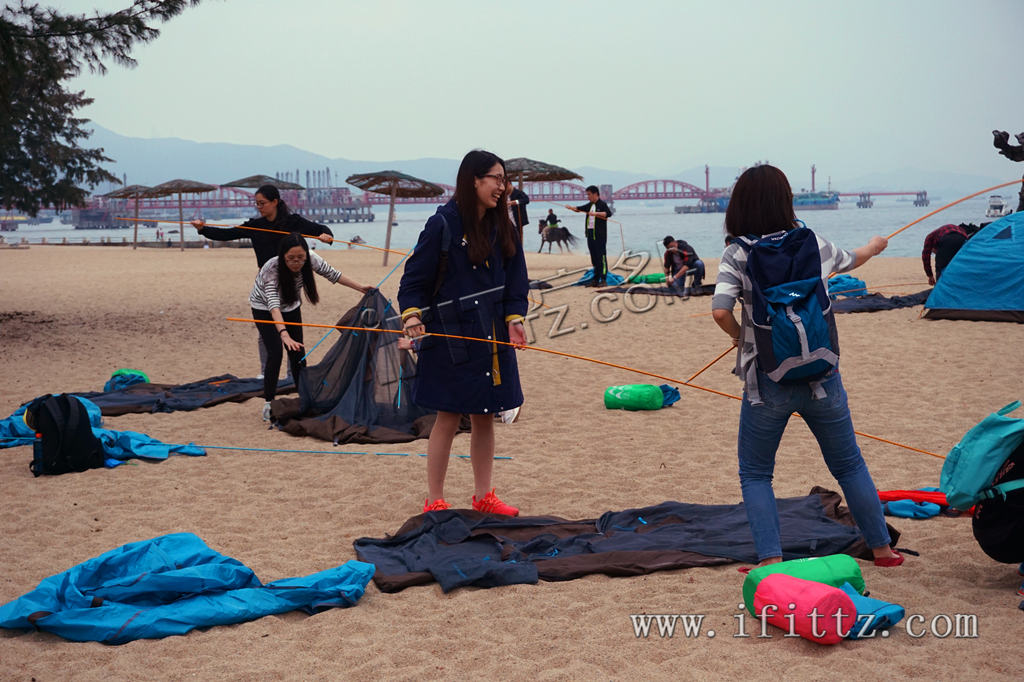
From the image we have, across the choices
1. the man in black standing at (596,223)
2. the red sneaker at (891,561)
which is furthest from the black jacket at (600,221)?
the red sneaker at (891,561)

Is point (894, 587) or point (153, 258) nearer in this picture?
point (894, 587)

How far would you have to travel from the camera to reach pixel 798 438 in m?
5.96

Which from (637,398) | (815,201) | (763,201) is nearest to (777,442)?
(763,201)

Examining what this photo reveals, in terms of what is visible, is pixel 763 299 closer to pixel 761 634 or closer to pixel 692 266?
pixel 761 634

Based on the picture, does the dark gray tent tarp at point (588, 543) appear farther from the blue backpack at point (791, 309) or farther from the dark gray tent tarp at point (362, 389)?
the dark gray tent tarp at point (362, 389)

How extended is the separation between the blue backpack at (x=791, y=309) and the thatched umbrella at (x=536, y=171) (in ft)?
60.7

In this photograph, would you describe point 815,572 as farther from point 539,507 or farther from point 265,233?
point 265,233

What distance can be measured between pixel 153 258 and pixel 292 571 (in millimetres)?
26407

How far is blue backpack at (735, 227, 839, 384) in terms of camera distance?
3008mm

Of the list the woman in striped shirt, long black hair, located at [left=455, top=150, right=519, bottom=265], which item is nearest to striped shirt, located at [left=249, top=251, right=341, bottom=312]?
the woman in striped shirt

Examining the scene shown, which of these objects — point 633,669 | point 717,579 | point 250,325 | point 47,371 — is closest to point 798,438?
point 717,579

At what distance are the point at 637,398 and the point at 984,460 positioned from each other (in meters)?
3.84

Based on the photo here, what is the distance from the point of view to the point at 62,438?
17.3ft

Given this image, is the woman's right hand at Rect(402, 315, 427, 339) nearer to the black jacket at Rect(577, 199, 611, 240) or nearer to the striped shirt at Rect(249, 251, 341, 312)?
the striped shirt at Rect(249, 251, 341, 312)
